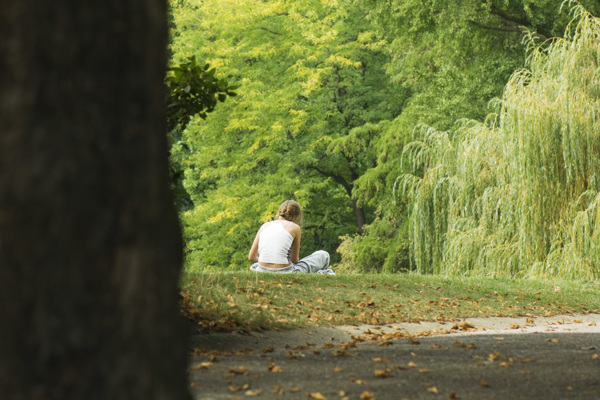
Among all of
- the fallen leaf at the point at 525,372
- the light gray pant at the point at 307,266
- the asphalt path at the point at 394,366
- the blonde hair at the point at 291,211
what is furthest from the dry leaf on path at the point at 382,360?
the blonde hair at the point at 291,211

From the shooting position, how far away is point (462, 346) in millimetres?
5324

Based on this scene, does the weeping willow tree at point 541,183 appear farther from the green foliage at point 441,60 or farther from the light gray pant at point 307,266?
the light gray pant at point 307,266

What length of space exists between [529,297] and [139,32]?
8.88 metres

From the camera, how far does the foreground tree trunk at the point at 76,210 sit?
1.80m

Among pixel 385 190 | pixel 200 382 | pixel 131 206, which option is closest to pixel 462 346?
pixel 200 382

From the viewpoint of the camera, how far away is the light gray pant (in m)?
9.91

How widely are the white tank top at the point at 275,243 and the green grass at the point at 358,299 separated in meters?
0.69

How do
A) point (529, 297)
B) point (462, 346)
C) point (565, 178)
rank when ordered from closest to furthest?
point (462, 346)
point (529, 297)
point (565, 178)

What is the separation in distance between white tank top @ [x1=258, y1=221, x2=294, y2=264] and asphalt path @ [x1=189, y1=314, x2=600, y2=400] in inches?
128

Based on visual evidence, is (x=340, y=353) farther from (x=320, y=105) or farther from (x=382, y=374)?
(x=320, y=105)

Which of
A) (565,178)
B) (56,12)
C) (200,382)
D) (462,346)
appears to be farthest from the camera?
(565,178)

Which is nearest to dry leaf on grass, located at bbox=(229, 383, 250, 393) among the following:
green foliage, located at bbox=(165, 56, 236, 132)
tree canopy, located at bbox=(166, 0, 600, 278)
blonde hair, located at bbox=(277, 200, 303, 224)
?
green foliage, located at bbox=(165, 56, 236, 132)

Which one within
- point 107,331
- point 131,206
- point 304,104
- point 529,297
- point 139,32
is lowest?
point 529,297

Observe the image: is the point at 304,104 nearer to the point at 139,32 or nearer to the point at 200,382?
the point at 200,382
